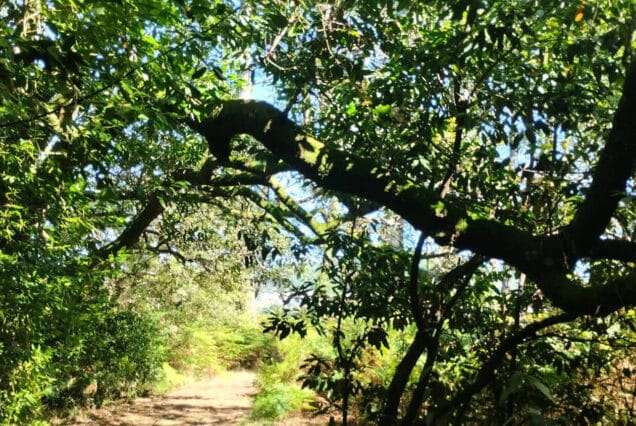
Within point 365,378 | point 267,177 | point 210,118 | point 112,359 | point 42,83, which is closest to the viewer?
point 42,83

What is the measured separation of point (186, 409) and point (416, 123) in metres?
9.77

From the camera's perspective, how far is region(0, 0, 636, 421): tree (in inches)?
85.6

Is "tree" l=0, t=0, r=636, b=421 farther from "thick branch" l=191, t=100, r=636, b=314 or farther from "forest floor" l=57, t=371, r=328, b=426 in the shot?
"forest floor" l=57, t=371, r=328, b=426

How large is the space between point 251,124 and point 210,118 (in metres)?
0.47

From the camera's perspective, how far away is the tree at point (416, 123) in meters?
2.17

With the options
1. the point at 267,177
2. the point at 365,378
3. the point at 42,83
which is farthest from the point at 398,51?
the point at 365,378

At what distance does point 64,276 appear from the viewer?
13.6 feet

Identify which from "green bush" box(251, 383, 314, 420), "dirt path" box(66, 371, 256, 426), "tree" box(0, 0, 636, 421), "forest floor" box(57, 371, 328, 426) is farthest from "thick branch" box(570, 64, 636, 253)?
"dirt path" box(66, 371, 256, 426)

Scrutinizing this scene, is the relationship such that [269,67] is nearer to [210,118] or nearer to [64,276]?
[210,118]

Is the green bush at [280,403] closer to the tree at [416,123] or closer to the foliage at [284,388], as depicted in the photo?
the foliage at [284,388]

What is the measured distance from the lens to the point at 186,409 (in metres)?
10.6

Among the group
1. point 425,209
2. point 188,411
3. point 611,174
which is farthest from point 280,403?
point 611,174

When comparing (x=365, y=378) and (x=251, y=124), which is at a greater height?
(x=251, y=124)

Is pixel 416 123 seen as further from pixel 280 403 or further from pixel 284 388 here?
pixel 284 388
